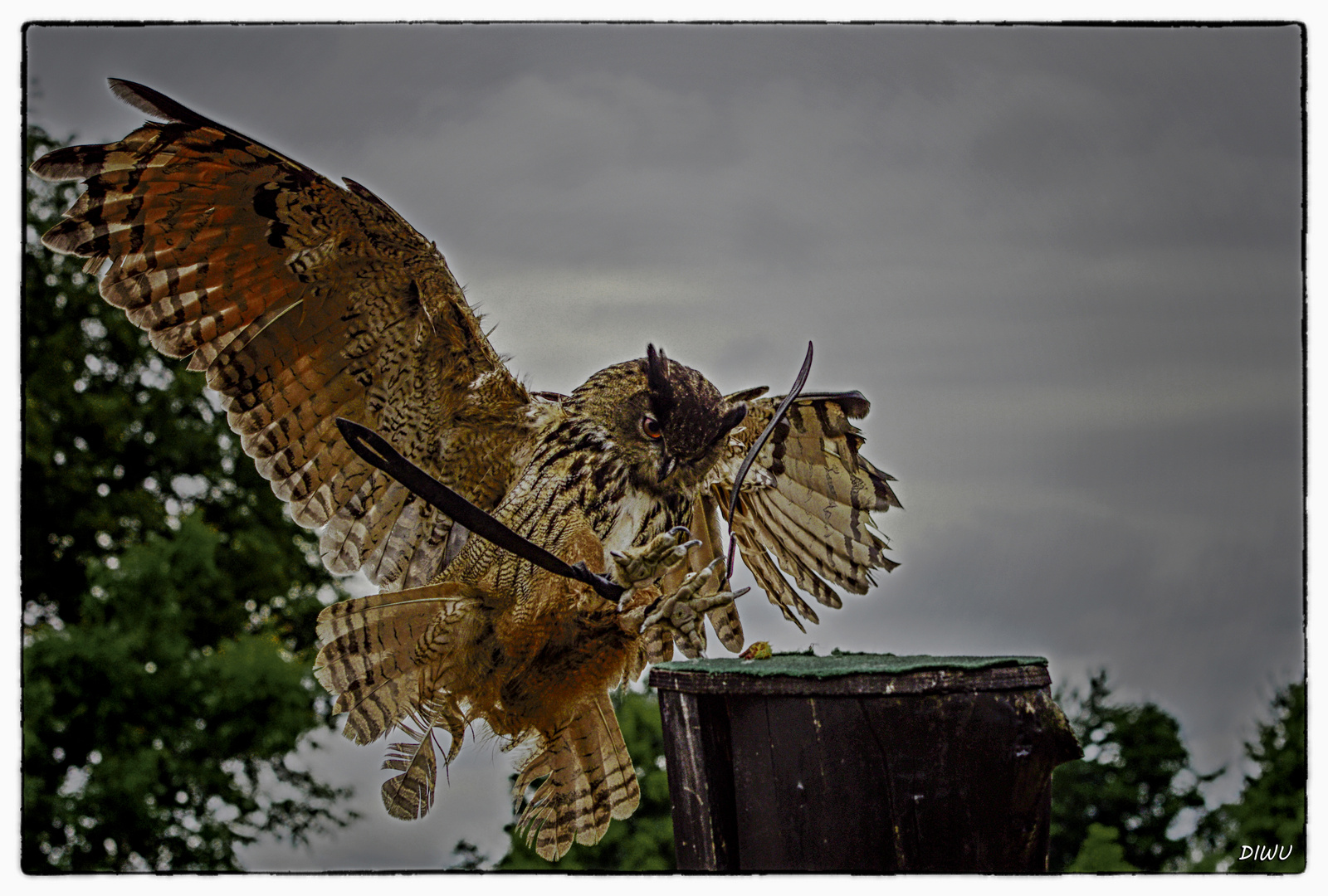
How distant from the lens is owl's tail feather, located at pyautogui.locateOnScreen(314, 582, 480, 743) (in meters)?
2.27

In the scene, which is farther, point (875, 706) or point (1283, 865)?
point (1283, 865)

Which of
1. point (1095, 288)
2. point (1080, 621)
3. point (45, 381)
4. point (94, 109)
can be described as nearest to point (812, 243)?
point (1095, 288)

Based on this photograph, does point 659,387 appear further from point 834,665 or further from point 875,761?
point 875,761

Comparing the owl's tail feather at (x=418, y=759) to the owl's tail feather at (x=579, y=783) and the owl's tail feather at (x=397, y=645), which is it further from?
the owl's tail feather at (x=579, y=783)

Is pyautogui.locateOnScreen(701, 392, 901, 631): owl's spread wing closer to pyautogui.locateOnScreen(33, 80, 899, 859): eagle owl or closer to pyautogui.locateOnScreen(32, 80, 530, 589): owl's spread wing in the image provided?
pyautogui.locateOnScreen(33, 80, 899, 859): eagle owl

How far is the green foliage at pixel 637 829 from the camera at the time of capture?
7.98ft

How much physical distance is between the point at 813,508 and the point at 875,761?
67 centimetres

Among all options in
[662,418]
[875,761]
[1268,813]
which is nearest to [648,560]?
[662,418]

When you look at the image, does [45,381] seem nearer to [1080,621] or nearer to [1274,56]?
[1080,621]

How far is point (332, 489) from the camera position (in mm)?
2322

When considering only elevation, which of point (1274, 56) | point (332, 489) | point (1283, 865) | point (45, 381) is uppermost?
point (1274, 56)

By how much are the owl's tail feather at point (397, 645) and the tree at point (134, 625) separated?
1.08ft

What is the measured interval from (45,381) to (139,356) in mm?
281

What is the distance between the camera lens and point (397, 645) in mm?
2281
